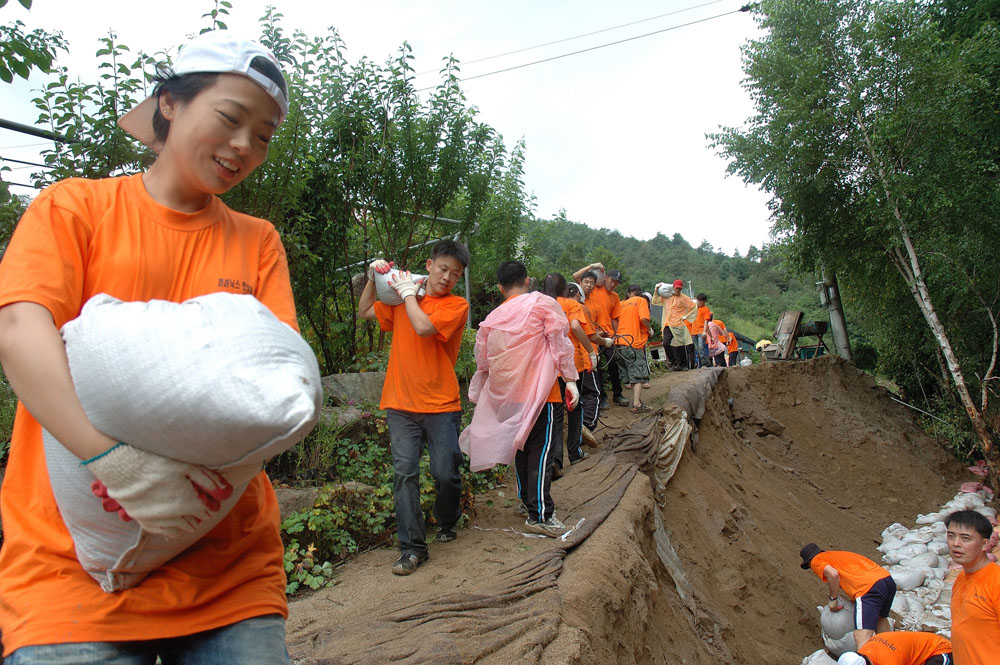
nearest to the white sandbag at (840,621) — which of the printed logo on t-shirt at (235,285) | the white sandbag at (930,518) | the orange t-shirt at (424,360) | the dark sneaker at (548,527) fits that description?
the dark sneaker at (548,527)

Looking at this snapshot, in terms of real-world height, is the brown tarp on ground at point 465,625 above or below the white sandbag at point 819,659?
above

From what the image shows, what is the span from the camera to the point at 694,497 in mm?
7938

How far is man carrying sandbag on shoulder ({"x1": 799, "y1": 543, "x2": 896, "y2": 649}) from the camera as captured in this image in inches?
227

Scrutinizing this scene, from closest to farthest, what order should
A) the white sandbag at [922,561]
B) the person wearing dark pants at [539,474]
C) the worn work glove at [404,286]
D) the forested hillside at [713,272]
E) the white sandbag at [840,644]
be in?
1. the worn work glove at [404,286]
2. the person wearing dark pants at [539,474]
3. the white sandbag at [840,644]
4. the white sandbag at [922,561]
5. the forested hillside at [713,272]

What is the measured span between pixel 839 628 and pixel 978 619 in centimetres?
177

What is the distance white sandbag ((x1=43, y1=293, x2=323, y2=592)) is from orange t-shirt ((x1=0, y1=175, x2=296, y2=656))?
6.0 inches

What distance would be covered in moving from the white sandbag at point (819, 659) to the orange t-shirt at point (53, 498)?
21.4 feet

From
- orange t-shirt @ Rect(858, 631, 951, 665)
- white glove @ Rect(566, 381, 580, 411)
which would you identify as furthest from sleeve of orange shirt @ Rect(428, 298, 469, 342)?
orange t-shirt @ Rect(858, 631, 951, 665)

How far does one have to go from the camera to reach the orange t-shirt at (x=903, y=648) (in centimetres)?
515

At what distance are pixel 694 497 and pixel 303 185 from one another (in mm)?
5389

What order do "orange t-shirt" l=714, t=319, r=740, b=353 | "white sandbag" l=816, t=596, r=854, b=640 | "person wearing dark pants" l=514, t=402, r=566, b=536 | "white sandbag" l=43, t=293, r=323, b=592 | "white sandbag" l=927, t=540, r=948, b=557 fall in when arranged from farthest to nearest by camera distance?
"orange t-shirt" l=714, t=319, r=740, b=353 < "white sandbag" l=927, t=540, r=948, b=557 < "white sandbag" l=816, t=596, r=854, b=640 < "person wearing dark pants" l=514, t=402, r=566, b=536 < "white sandbag" l=43, t=293, r=323, b=592

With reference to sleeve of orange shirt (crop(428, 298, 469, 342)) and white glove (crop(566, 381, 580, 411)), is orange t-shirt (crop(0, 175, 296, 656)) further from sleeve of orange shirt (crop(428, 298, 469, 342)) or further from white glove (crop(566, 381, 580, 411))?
white glove (crop(566, 381, 580, 411))

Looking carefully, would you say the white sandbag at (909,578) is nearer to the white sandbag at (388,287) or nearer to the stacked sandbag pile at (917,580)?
the stacked sandbag pile at (917,580)

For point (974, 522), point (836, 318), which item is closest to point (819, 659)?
point (974, 522)
